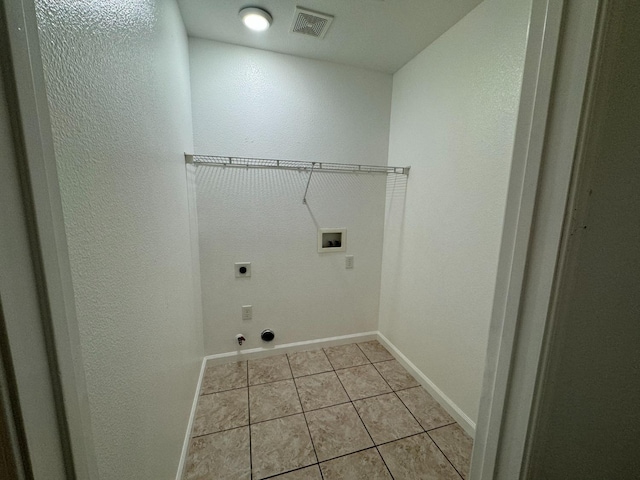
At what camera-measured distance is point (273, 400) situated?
1.58 m

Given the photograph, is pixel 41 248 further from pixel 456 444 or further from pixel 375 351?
pixel 375 351

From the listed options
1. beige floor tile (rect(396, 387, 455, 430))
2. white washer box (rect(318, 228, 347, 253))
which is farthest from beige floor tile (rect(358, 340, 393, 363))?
white washer box (rect(318, 228, 347, 253))

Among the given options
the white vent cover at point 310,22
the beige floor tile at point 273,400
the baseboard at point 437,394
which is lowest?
the beige floor tile at point 273,400

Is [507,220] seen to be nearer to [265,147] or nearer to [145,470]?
[145,470]

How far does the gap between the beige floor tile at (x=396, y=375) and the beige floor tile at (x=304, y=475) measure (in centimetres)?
79

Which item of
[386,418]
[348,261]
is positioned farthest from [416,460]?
[348,261]

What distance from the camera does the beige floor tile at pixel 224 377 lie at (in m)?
1.69

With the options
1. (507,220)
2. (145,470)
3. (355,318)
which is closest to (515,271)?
(507,220)

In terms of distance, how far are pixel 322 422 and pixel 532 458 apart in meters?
1.18

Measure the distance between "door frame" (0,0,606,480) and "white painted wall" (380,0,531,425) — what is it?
85cm

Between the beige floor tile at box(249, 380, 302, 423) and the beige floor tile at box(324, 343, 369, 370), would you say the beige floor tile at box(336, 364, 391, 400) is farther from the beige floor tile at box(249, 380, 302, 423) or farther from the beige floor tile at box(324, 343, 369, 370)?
the beige floor tile at box(249, 380, 302, 423)

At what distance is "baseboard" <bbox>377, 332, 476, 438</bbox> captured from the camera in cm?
140

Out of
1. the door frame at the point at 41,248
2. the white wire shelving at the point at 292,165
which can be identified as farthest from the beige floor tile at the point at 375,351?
the door frame at the point at 41,248

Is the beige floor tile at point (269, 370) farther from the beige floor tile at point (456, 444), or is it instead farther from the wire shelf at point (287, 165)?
the wire shelf at point (287, 165)
